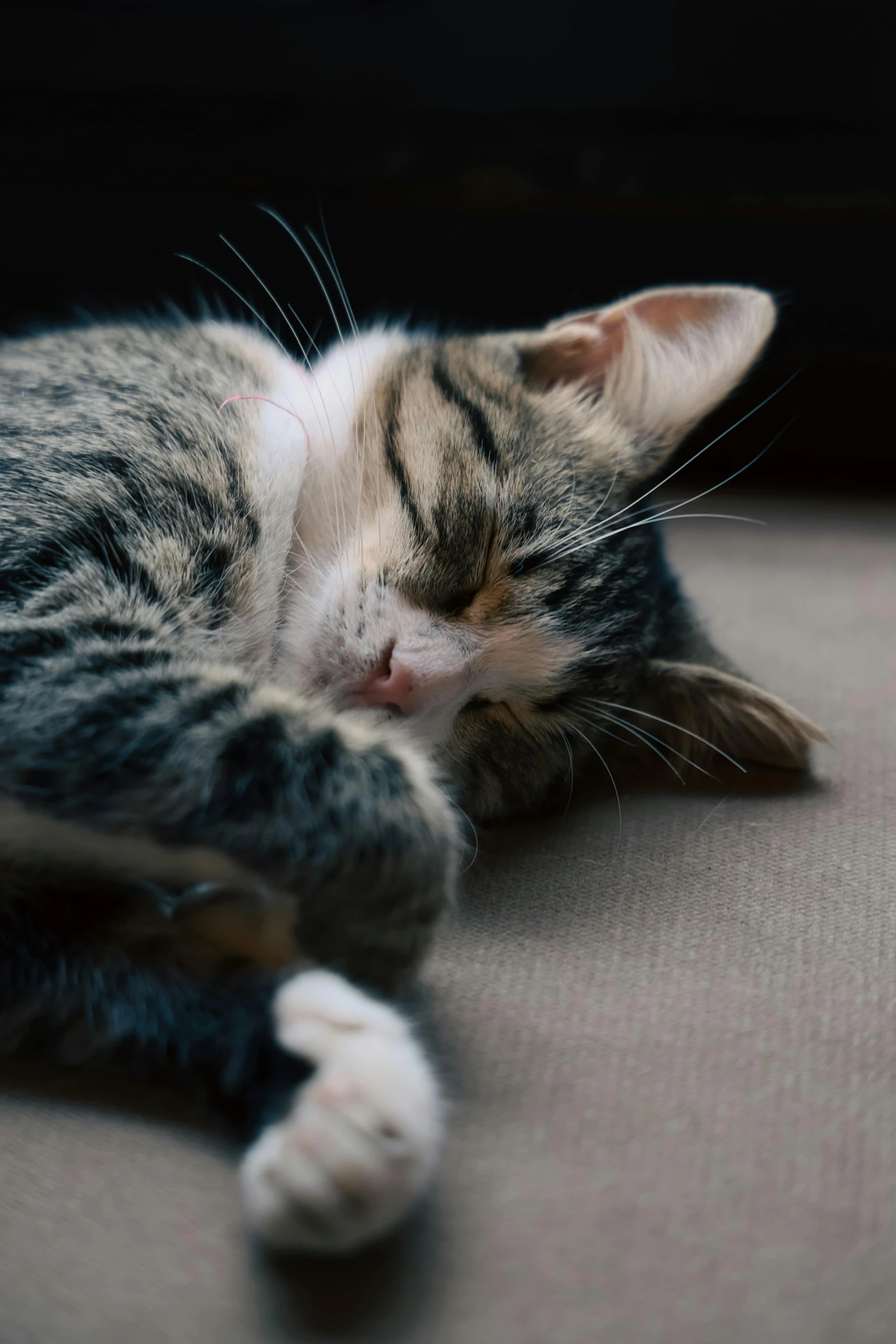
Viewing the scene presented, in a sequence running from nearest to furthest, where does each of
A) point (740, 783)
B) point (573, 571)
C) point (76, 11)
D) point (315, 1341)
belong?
point (315, 1341) → point (573, 571) → point (740, 783) → point (76, 11)

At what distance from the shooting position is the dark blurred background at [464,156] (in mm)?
2031

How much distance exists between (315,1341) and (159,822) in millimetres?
328

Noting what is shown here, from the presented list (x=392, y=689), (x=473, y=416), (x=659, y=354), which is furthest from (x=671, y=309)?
(x=392, y=689)

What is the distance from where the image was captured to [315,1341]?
0.55 meters

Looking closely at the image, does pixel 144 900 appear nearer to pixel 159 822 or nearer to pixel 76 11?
pixel 159 822

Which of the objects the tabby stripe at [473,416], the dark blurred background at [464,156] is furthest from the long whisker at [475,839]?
the dark blurred background at [464,156]

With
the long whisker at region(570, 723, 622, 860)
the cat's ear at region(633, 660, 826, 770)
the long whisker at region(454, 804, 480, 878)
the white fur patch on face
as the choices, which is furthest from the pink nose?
the cat's ear at region(633, 660, 826, 770)

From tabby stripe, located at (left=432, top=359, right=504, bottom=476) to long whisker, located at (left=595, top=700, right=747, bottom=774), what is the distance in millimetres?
282

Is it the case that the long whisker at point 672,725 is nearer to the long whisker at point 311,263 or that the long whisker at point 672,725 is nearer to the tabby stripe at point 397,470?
the tabby stripe at point 397,470

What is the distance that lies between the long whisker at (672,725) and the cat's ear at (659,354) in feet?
0.97

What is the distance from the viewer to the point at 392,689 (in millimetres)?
968

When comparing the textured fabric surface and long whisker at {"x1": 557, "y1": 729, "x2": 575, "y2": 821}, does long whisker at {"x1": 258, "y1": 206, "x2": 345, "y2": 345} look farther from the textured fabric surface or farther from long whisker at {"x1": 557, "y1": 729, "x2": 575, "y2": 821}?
the textured fabric surface

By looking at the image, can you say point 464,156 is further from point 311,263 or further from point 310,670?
point 310,670

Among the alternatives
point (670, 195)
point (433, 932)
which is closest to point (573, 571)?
point (433, 932)
